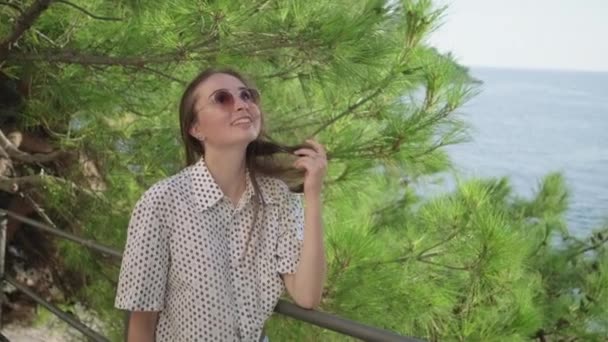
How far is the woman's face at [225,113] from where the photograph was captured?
1104 mm

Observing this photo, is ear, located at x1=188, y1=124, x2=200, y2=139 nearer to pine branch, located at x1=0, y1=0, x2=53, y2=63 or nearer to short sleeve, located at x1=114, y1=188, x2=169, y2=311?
short sleeve, located at x1=114, y1=188, x2=169, y2=311

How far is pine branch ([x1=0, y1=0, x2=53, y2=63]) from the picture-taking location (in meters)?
1.86

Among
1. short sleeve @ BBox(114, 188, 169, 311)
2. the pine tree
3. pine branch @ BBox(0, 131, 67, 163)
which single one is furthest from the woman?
pine branch @ BBox(0, 131, 67, 163)

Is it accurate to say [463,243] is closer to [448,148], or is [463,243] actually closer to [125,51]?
[448,148]

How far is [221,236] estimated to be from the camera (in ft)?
3.59

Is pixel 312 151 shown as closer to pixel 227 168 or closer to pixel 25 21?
pixel 227 168

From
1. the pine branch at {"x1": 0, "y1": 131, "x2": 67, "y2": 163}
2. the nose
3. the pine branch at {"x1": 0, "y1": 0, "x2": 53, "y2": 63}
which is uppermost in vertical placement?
the pine branch at {"x1": 0, "y1": 0, "x2": 53, "y2": 63}

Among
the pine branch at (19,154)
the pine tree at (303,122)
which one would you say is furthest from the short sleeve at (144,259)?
the pine branch at (19,154)

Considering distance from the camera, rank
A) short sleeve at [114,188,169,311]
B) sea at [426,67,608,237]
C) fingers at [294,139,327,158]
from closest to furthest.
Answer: short sleeve at [114,188,169,311], fingers at [294,139,327,158], sea at [426,67,608,237]

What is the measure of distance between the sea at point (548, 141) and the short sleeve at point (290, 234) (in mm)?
1191

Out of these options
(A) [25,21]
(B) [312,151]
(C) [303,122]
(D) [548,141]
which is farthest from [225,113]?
(D) [548,141]

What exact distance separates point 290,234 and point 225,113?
0.66 feet

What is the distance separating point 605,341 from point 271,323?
2178mm

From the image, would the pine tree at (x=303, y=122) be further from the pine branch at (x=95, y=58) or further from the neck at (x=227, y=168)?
the neck at (x=227, y=168)
